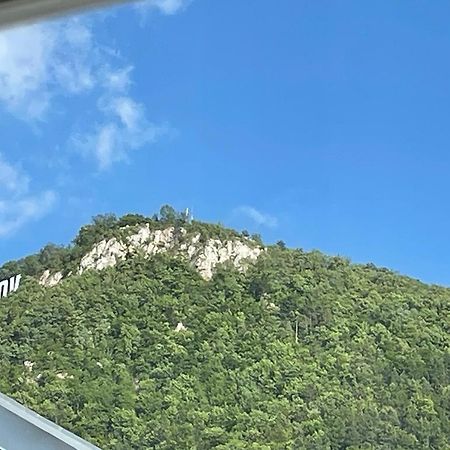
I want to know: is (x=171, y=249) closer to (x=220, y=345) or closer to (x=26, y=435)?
(x=220, y=345)

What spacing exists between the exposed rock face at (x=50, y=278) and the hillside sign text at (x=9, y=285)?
2.7 inches

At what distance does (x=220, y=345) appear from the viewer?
4.88 ft

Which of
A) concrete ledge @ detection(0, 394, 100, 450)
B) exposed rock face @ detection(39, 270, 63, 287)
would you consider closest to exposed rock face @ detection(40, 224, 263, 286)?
exposed rock face @ detection(39, 270, 63, 287)

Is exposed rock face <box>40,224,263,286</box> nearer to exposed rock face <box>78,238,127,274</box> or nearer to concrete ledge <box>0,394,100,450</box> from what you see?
exposed rock face <box>78,238,127,274</box>

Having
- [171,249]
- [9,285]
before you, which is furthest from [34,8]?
[9,285]

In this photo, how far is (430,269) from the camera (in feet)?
4.51

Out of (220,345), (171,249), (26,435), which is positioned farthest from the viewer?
(171,249)

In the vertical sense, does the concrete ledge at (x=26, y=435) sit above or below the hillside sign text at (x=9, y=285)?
below

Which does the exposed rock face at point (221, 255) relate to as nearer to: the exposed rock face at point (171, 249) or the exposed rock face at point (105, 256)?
the exposed rock face at point (171, 249)

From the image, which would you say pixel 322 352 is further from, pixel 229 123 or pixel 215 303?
pixel 229 123

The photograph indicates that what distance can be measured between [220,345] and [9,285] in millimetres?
520

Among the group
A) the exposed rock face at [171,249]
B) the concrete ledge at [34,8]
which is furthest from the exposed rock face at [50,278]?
the concrete ledge at [34,8]

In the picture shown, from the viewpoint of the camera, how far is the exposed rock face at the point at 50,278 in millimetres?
1654

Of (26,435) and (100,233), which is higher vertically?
(100,233)
